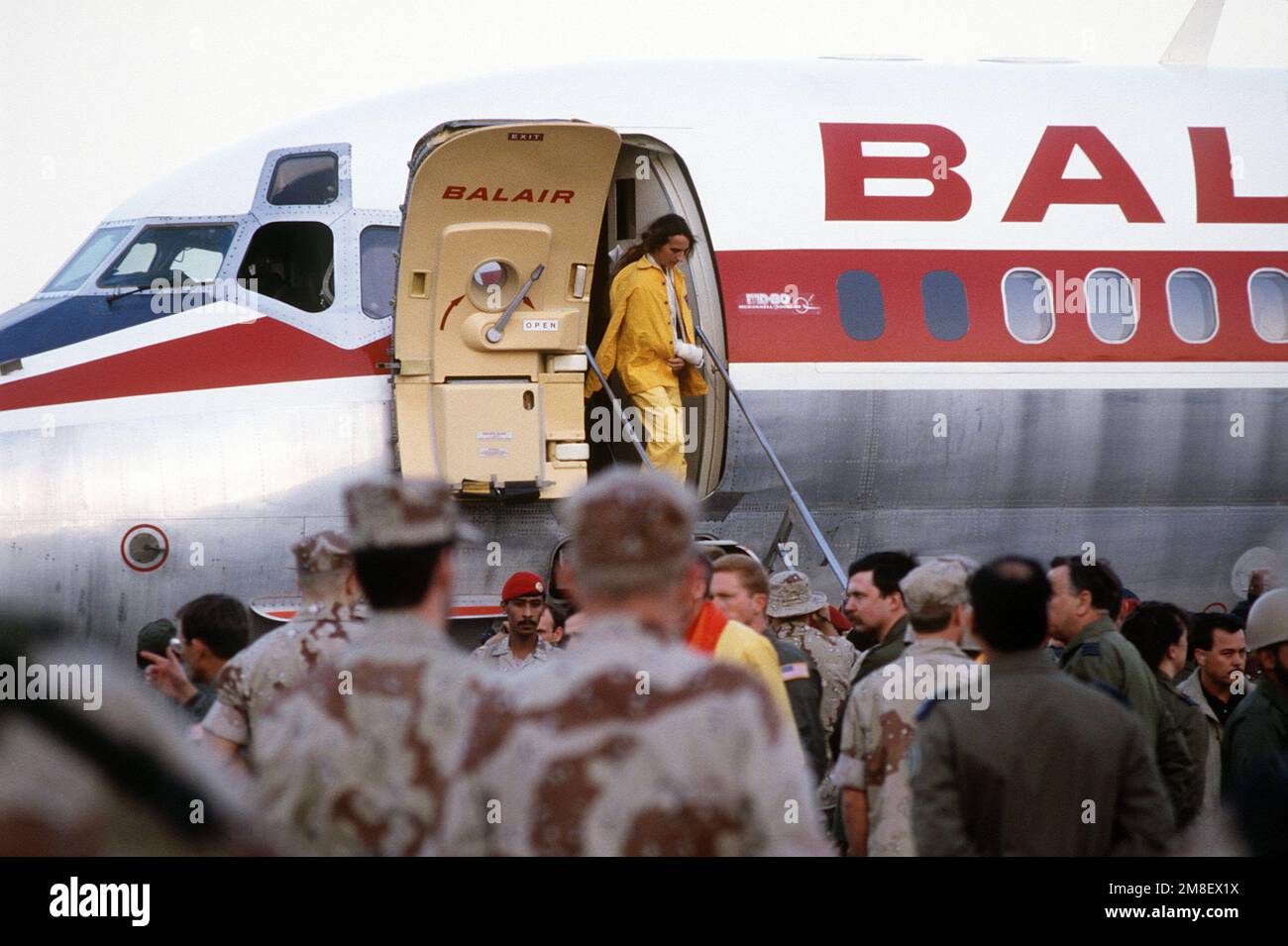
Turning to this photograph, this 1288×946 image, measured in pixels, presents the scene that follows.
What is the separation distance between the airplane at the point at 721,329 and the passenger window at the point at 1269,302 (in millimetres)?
24

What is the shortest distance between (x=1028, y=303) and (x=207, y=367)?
5.13m

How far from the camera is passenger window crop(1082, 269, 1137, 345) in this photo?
33.0 feet

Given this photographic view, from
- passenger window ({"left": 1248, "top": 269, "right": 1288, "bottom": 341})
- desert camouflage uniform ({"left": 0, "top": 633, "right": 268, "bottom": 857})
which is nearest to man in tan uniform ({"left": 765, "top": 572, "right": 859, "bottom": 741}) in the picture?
Result: passenger window ({"left": 1248, "top": 269, "right": 1288, "bottom": 341})

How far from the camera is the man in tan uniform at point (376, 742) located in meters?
3.45

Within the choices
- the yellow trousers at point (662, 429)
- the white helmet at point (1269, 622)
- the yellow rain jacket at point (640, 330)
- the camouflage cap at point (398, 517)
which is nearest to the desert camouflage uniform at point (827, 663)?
the yellow trousers at point (662, 429)

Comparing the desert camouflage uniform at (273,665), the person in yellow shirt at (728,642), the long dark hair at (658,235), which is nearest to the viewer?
the desert camouflage uniform at (273,665)

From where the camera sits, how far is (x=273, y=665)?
5.16 meters

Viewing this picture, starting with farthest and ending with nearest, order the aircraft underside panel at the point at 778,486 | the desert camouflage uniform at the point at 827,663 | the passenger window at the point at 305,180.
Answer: the passenger window at the point at 305,180
the aircraft underside panel at the point at 778,486
the desert camouflage uniform at the point at 827,663

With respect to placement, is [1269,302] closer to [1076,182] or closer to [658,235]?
[1076,182]

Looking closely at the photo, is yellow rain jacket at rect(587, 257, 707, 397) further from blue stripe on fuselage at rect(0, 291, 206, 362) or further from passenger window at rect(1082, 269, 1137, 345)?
passenger window at rect(1082, 269, 1137, 345)

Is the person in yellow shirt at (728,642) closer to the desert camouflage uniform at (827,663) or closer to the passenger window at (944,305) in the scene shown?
the desert camouflage uniform at (827,663)

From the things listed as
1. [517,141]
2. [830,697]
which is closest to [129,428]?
[517,141]

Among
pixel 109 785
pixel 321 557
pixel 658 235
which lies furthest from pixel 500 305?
pixel 109 785

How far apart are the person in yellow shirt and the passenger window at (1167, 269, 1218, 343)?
5.74 m
